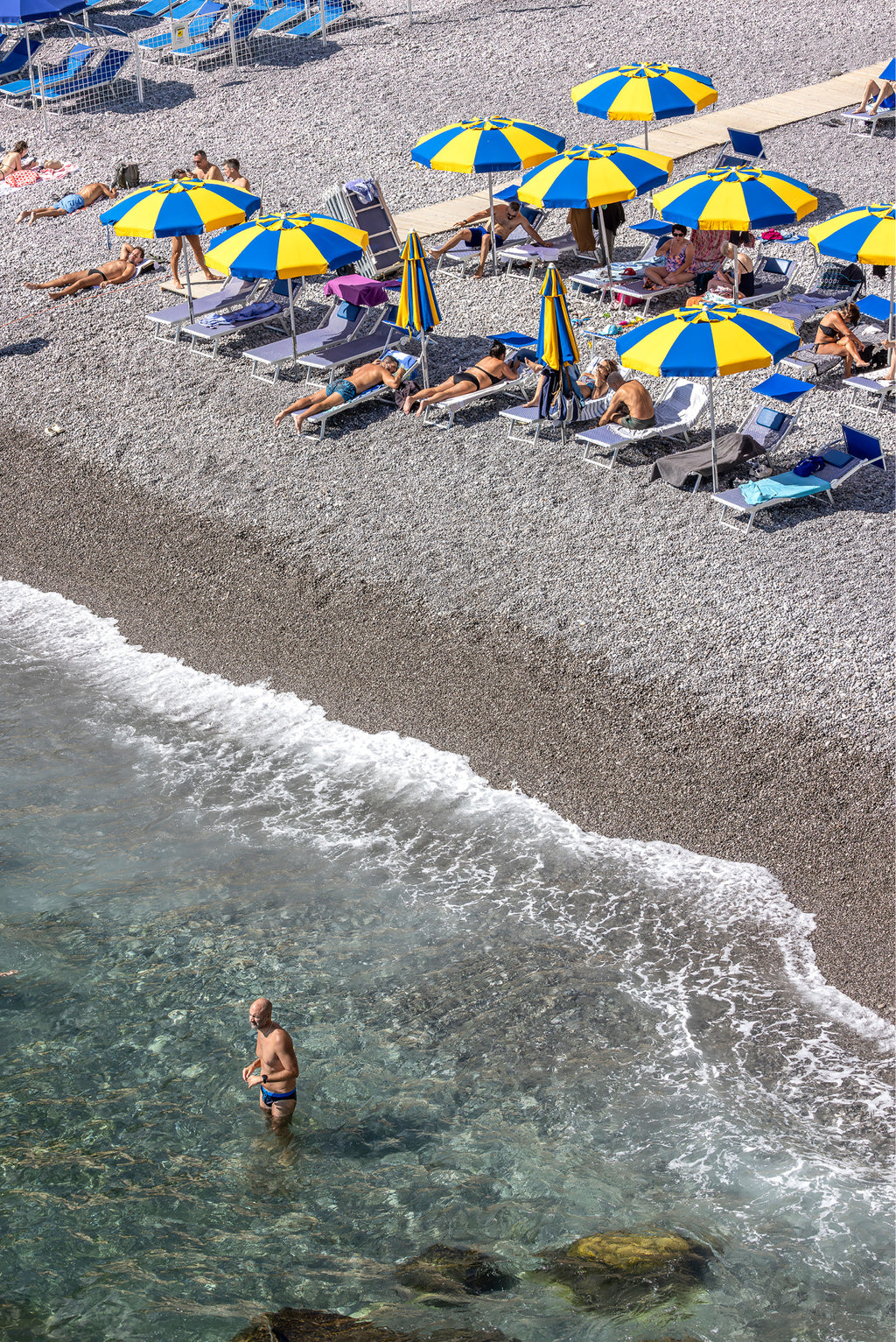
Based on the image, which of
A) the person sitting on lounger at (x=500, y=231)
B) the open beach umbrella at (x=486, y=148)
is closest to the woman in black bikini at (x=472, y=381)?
the open beach umbrella at (x=486, y=148)

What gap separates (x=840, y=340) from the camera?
1598 cm

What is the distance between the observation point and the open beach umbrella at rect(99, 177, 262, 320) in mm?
17172

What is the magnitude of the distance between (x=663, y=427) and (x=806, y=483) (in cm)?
198

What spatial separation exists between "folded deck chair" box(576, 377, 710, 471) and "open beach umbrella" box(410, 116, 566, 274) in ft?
14.3

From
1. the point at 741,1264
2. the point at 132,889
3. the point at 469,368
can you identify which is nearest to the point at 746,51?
the point at 469,368

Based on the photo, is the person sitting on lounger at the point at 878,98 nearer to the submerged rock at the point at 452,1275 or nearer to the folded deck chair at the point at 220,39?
the folded deck chair at the point at 220,39

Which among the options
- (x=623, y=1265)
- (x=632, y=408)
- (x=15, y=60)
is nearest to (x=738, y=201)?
(x=632, y=408)

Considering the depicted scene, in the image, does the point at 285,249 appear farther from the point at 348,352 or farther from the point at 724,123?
the point at 724,123

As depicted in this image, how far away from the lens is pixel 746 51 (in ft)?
84.0

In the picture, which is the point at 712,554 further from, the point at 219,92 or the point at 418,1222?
the point at 219,92

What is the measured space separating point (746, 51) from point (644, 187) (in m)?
10.9

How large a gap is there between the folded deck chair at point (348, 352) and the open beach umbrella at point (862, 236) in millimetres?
5537

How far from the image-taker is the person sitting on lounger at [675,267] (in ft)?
58.2

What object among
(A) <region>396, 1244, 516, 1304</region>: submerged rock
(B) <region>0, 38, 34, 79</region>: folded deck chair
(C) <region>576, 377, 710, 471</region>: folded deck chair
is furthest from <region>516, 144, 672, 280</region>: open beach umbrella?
(B) <region>0, 38, 34, 79</region>: folded deck chair
